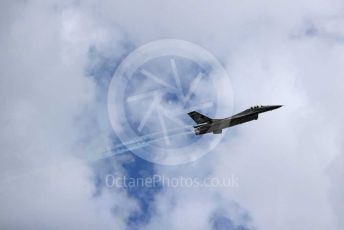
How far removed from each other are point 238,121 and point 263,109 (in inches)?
329

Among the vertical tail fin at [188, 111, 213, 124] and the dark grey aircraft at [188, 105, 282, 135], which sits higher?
the vertical tail fin at [188, 111, 213, 124]

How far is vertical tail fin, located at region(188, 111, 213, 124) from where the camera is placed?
9869cm

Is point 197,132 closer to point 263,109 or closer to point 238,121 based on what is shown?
point 238,121

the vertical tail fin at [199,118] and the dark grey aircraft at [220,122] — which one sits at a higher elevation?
the vertical tail fin at [199,118]

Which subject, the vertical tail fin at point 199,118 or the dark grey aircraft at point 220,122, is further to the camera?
the vertical tail fin at point 199,118

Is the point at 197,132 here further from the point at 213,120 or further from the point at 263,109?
the point at 263,109

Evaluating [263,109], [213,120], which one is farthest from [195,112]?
[263,109]

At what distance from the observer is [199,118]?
100562 millimetres

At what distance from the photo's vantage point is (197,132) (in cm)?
9731

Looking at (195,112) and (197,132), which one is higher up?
(195,112)

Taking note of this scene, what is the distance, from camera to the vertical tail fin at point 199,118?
98.7m

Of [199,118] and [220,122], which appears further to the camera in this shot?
[199,118]

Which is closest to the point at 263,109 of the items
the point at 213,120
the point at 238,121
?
the point at 238,121

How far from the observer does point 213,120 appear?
98.1 meters
